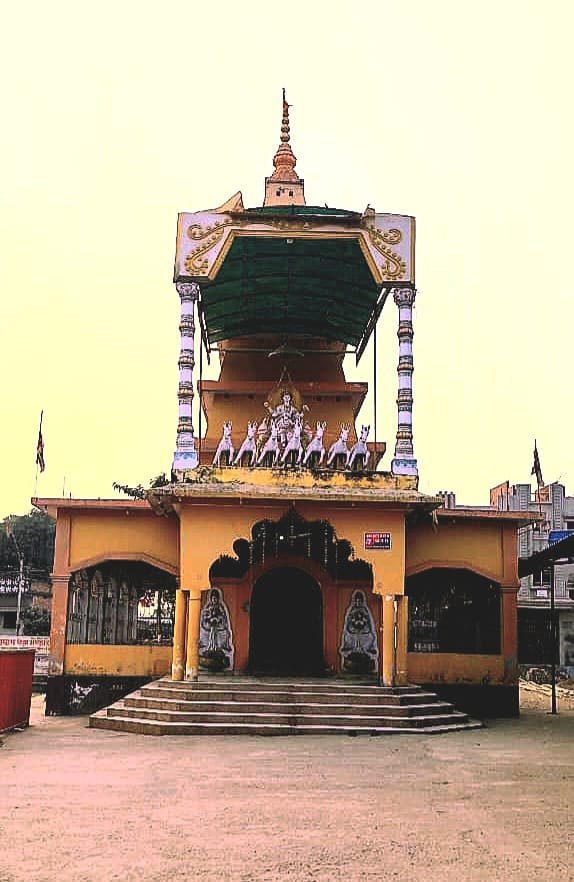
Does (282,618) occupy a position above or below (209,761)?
above

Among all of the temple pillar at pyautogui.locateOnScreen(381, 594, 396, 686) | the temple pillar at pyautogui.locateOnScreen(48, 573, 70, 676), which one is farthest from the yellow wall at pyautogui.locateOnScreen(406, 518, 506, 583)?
the temple pillar at pyautogui.locateOnScreen(48, 573, 70, 676)

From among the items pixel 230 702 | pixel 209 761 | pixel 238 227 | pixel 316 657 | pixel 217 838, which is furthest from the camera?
pixel 316 657

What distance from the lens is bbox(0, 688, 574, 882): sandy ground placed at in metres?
6.14

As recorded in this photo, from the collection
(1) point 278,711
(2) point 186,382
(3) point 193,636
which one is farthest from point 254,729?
(2) point 186,382

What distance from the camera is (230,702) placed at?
1421 centimetres

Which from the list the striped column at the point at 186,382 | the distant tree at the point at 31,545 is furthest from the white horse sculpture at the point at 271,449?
the distant tree at the point at 31,545

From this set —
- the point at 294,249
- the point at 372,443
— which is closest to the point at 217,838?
the point at 294,249

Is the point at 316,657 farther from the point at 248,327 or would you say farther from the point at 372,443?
the point at 248,327

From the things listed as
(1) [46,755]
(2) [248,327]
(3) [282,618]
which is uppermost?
(2) [248,327]

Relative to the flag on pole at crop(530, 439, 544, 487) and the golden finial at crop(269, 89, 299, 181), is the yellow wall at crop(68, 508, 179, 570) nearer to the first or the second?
the golden finial at crop(269, 89, 299, 181)

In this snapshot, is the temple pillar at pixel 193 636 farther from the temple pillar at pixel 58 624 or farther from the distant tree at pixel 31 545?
the distant tree at pixel 31 545

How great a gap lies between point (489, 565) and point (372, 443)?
4358mm

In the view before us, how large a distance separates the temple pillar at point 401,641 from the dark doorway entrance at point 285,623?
9.06ft

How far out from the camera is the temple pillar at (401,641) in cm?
1527
